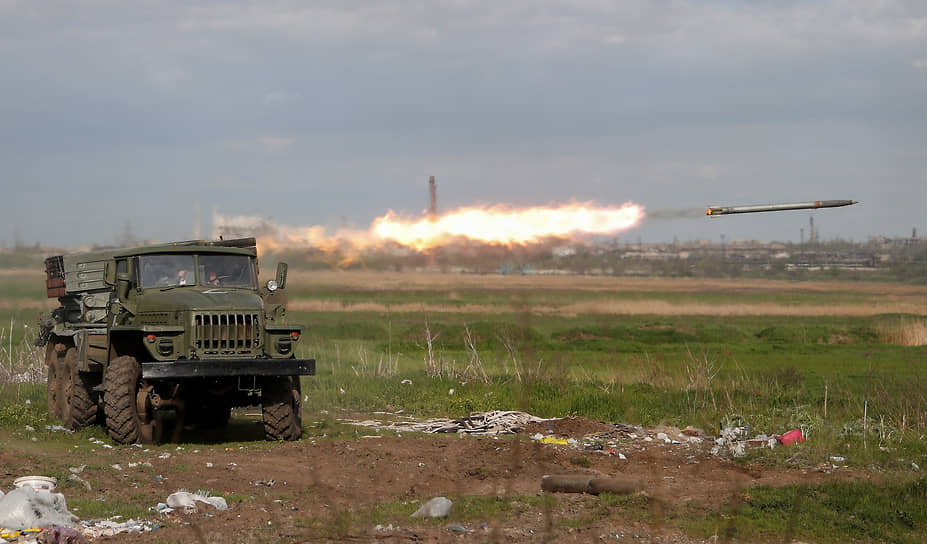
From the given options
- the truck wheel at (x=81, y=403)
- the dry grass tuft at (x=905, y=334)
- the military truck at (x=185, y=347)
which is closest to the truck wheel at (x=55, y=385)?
the military truck at (x=185, y=347)

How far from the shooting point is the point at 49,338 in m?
20.1

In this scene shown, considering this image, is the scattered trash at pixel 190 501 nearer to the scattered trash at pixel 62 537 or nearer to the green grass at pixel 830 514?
the scattered trash at pixel 62 537

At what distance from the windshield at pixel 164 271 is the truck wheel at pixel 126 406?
1.57 meters

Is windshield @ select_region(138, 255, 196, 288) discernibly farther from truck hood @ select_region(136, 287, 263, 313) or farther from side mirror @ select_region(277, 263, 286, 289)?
side mirror @ select_region(277, 263, 286, 289)

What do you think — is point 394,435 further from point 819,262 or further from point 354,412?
point 819,262

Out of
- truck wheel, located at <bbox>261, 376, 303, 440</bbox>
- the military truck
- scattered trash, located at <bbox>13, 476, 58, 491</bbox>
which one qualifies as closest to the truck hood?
the military truck

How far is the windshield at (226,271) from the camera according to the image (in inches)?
647

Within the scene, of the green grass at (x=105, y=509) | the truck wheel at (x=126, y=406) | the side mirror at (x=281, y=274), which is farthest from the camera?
the side mirror at (x=281, y=274)

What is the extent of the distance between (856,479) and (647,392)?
8.57 m

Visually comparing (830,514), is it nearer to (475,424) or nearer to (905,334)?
(475,424)

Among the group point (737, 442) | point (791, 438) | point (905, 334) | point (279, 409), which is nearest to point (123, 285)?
point (279, 409)

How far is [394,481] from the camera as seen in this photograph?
12.2 meters

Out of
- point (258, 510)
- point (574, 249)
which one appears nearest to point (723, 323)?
point (574, 249)

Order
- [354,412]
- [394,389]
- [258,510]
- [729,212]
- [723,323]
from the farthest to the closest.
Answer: [723,323] → [394,389] → [354,412] → [729,212] → [258,510]
